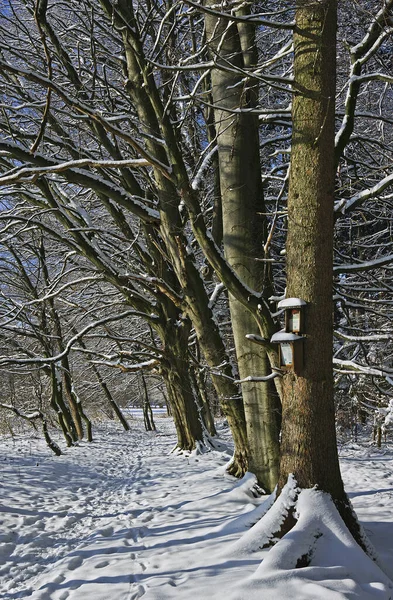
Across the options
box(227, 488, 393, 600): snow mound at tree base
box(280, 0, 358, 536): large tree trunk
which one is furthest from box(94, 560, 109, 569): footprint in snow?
box(280, 0, 358, 536): large tree trunk

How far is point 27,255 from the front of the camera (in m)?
11.9

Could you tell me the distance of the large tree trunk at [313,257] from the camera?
303 centimetres

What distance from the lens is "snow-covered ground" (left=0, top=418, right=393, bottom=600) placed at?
8.34ft

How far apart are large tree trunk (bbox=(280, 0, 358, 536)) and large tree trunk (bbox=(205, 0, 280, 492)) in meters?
1.48

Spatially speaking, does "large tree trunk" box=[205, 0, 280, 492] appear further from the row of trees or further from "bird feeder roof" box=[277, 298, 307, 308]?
"bird feeder roof" box=[277, 298, 307, 308]

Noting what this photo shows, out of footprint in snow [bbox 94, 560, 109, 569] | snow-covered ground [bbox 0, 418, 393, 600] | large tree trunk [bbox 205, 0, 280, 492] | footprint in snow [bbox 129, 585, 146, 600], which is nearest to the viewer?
snow-covered ground [bbox 0, 418, 393, 600]

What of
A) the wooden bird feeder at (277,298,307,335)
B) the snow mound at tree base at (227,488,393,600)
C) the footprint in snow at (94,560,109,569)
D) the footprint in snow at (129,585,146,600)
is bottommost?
the footprint in snow at (94,560,109,569)

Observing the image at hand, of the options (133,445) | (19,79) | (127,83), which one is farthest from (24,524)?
(133,445)

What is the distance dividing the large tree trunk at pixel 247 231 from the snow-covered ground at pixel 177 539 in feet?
1.97

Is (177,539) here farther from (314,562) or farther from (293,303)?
(293,303)

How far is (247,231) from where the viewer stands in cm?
473

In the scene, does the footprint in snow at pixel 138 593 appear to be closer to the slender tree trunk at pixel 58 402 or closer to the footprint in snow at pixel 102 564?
the footprint in snow at pixel 102 564

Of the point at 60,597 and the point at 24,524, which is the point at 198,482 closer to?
the point at 24,524

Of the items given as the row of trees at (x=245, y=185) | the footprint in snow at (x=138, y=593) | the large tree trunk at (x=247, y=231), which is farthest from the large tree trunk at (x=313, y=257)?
the large tree trunk at (x=247, y=231)
